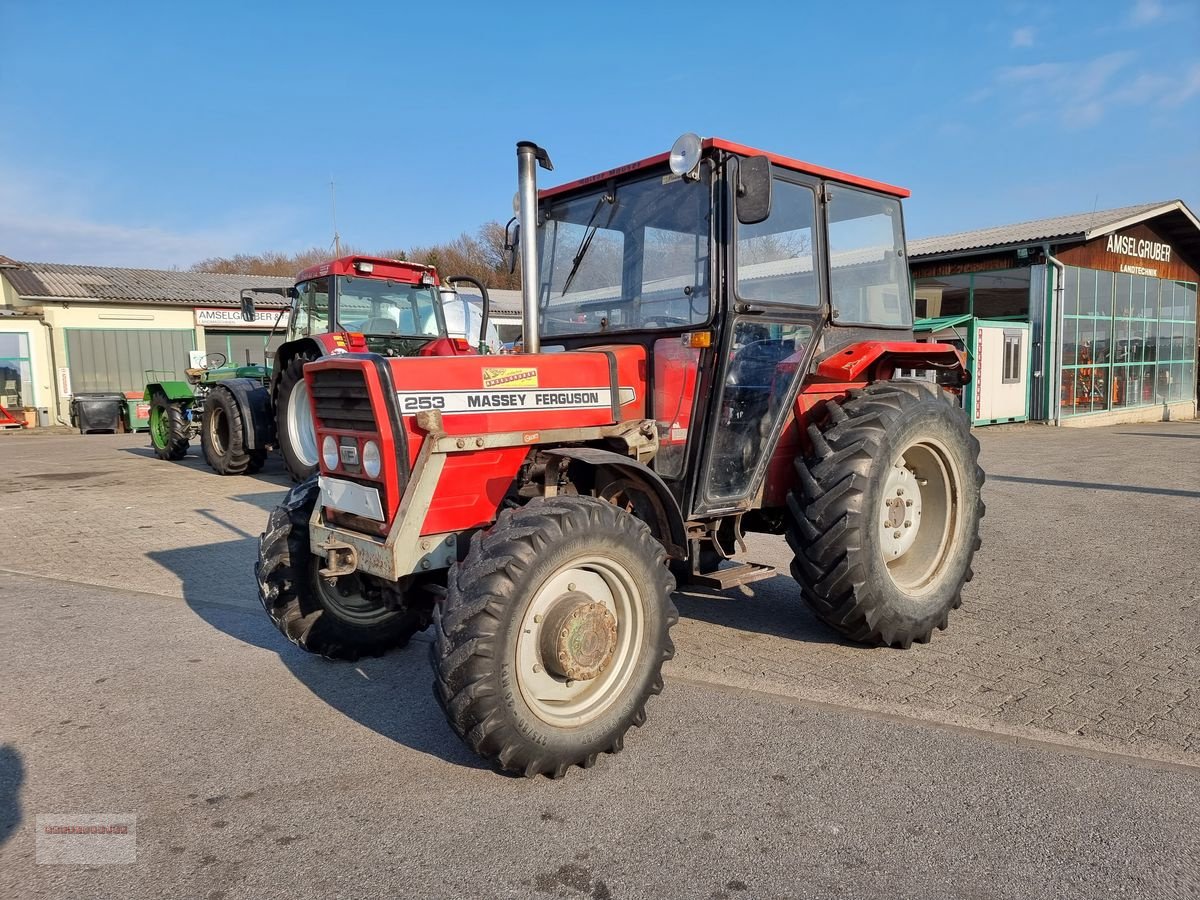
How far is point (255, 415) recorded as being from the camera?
36.5ft

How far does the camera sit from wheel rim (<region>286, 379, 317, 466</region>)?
10.3 m

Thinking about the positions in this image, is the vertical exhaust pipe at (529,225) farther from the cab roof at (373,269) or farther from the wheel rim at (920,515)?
the cab roof at (373,269)

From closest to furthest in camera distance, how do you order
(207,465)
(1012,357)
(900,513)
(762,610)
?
(900,513), (762,610), (207,465), (1012,357)

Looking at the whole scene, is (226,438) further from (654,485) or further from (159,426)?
(654,485)

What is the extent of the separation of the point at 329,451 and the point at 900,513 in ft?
9.60

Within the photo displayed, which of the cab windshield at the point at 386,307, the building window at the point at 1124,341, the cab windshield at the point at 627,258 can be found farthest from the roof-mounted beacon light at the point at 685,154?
the building window at the point at 1124,341

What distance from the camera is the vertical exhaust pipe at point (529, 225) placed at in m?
3.53

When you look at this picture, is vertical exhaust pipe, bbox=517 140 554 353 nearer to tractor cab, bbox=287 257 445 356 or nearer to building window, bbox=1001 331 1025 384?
tractor cab, bbox=287 257 445 356

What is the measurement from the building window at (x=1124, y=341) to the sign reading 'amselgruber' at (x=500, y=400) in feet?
59.5

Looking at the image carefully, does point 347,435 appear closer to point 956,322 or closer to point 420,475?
point 420,475

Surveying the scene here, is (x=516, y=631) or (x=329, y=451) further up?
(x=329, y=451)

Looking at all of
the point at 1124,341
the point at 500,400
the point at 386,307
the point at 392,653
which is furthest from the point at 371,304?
the point at 1124,341

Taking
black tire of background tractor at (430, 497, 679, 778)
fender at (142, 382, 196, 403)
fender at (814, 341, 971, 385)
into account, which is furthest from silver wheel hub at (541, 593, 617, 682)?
fender at (142, 382, 196, 403)

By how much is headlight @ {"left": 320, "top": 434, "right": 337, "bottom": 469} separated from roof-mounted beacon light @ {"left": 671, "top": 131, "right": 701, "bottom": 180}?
1804mm
